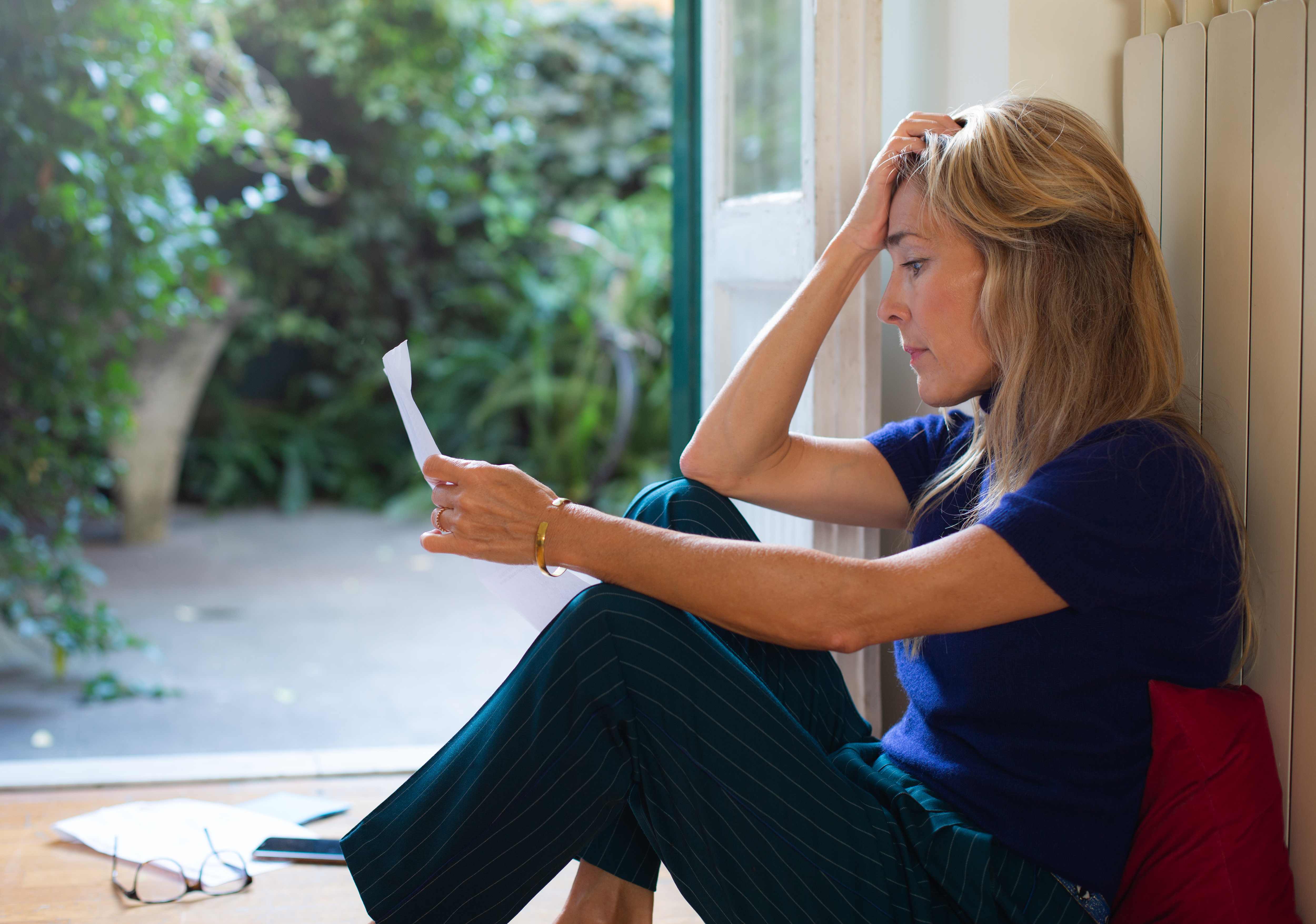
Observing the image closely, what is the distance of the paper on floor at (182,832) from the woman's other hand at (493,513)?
824 millimetres

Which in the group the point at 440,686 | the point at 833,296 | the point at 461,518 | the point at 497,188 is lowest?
→ the point at 440,686

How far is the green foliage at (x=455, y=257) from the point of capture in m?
5.61

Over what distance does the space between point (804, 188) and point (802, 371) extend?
38 centimetres

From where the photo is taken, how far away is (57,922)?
169cm

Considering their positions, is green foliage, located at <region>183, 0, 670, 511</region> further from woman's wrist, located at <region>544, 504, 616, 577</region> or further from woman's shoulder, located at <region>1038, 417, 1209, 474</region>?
woman's shoulder, located at <region>1038, 417, 1209, 474</region>

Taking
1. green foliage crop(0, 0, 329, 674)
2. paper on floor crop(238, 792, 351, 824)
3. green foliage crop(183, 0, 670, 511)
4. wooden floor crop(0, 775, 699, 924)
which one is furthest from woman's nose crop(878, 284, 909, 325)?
green foliage crop(183, 0, 670, 511)

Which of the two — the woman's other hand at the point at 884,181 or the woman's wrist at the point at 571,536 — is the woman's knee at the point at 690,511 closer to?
the woman's wrist at the point at 571,536

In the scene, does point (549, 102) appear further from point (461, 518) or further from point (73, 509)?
point (461, 518)

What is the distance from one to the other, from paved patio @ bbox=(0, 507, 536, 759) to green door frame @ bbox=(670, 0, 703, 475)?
113 centimetres

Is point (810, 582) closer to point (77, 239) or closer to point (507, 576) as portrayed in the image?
point (507, 576)

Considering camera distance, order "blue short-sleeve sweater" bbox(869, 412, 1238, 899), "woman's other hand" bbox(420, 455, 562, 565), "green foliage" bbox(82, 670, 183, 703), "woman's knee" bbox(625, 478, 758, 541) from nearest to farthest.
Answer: "blue short-sleeve sweater" bbox(869, 412, 1238, 899), "woman's other hand" bbox(420, 455, 562, 565), "woman's knee" bbox(625, 478, 758, 541), "green foliage" bbox(82, 670, 183, 703)

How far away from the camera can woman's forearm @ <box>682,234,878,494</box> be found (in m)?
1.62

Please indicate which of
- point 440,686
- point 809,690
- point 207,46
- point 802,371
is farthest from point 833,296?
point 207,46

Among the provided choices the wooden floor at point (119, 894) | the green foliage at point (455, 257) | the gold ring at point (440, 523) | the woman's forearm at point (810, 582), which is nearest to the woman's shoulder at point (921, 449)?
the woman's forearm at point (810, 582)
